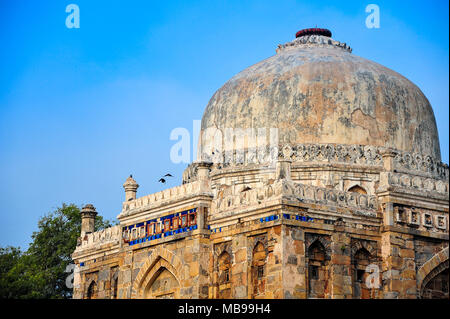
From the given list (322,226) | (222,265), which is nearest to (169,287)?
(222,265)

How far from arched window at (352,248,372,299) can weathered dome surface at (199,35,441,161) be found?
4.34 m

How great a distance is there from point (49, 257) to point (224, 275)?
17472 millimetres

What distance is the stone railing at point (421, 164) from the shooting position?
30.8 m

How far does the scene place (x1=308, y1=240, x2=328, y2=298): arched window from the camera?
27016 millimetres

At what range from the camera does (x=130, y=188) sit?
32094 millimetres

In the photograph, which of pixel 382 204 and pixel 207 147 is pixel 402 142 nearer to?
pixel 382 204

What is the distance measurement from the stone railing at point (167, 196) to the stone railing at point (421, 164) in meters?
5.91

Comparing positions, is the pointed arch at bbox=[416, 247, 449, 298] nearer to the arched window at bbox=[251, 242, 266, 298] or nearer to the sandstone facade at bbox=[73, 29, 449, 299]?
the sandstone facade at bbox=[73, 29, 449, 299]

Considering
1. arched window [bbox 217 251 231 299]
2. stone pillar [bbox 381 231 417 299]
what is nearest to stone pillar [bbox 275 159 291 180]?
arched window [bbox 217 251 231 299]

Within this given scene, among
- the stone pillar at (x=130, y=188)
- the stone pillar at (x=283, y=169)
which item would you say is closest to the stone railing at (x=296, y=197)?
the stone pillar at (x=283, y=169)

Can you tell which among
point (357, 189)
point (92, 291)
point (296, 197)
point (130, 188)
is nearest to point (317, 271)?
point (296, 197)

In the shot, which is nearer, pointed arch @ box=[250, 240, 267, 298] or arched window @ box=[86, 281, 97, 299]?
pointed arch @ box=[250, 240, 267, 298]

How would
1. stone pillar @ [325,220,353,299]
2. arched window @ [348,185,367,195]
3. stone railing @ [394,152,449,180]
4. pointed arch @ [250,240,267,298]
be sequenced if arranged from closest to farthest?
pointed arch @ [250,240,267,298] → stone pillar @ [325,220,353,299] → arched window @ [348,185,367,195] → stone railing @ [394,152,449,180]
